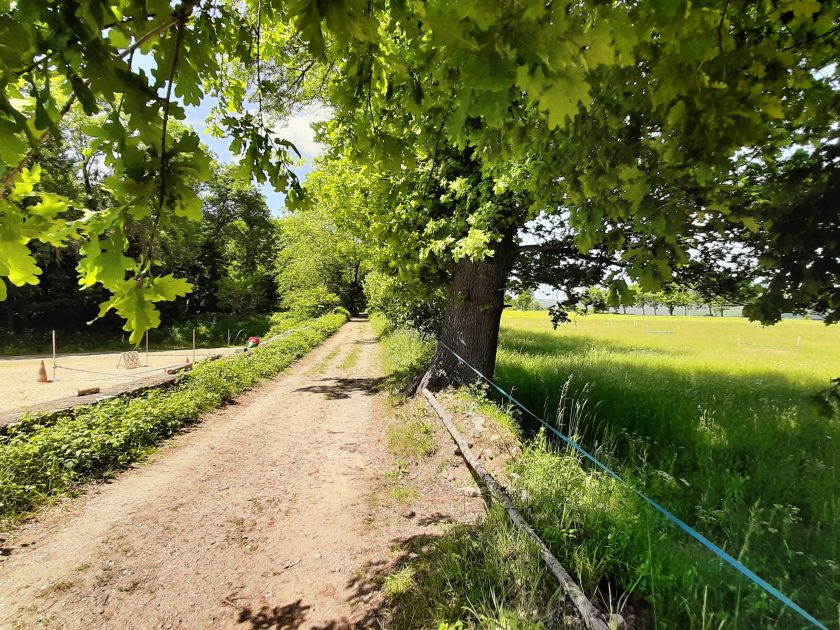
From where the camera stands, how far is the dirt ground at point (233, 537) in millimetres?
3123

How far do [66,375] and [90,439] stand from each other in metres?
11.9

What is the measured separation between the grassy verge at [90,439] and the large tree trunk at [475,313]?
15.7ft

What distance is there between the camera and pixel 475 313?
7.73 meters

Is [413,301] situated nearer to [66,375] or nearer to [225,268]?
[66,375]

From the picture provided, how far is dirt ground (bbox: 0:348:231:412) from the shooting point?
1031 centimetres

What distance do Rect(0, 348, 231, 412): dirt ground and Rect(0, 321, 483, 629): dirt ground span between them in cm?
397

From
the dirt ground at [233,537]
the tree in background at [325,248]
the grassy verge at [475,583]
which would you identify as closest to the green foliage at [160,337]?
the tree in background at [325,248]

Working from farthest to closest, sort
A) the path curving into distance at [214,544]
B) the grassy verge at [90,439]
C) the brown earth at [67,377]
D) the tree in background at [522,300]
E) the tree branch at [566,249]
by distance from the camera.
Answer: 1. the brown earth at [67,377]
2. the tree in background at [522,300]
3. the tree branch at [566,249]
4. the grassy verge at [90,439]
5. the path curving into distance at [214,544]

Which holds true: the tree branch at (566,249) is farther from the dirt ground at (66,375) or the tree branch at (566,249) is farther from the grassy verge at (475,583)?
the dirt ground at (66,375)

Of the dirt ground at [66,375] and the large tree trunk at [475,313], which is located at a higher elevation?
the large tree trunk at [475,313]

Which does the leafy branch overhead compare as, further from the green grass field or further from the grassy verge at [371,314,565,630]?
the grassy verge at [371,314,565,630]

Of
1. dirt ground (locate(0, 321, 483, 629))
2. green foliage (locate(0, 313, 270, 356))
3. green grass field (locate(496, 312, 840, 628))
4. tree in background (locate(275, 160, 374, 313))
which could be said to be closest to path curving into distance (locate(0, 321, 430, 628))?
dirt ground (locate(0, 321, 483, 629))

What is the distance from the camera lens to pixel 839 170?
7.89 ft

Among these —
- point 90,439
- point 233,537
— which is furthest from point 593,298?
point 90,439
